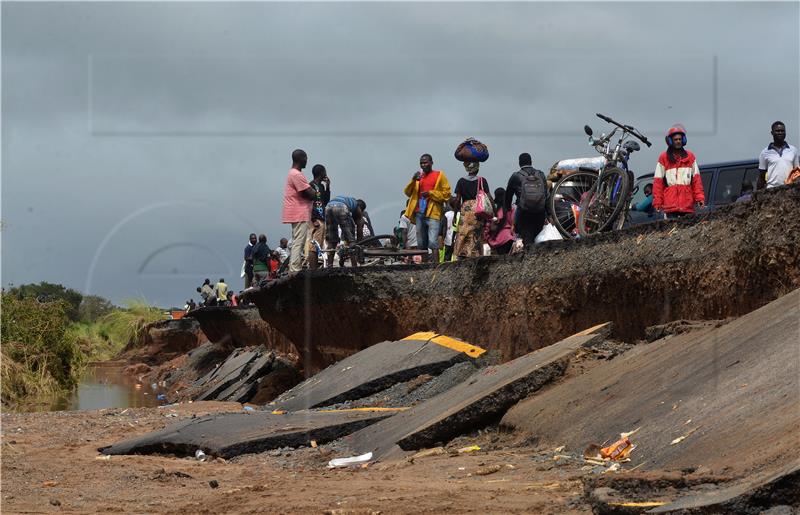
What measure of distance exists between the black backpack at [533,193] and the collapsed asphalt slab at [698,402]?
13.1 feet

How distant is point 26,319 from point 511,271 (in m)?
16.5

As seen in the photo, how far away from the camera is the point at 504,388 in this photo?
29.3 feet

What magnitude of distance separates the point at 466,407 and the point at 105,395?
20773mm

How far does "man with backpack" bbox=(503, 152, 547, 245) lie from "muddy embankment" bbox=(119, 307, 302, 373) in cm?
776

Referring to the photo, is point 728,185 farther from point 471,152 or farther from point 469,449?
point 469,449

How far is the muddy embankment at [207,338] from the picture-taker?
24.4 metres

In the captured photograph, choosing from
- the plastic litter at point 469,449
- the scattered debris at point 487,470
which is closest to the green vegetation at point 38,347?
the plastic litter at point 469,449

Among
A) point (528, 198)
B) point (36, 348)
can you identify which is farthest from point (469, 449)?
point (36, 348)

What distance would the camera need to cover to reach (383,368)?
12.7m

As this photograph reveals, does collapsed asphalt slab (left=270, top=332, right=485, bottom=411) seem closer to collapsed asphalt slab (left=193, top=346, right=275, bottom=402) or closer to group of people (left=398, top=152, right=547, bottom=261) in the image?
group of people (left=398, top=152, right=547, bottom=261)

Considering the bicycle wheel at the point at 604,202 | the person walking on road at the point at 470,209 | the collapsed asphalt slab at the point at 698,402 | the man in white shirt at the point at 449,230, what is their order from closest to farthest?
the collapsed asphalt slab at the point at 698,402 → the bicycle wheel at the point at 604,202 → the person walking on road at the point at 470,209 → the man in white shirt at the point at 449,230

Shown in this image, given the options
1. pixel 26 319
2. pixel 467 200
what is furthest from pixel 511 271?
pixel 26 319

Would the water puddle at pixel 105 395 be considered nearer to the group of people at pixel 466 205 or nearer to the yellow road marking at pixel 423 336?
the group of people at pixel 466 205

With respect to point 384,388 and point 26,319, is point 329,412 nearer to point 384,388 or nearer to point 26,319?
point 384,388
